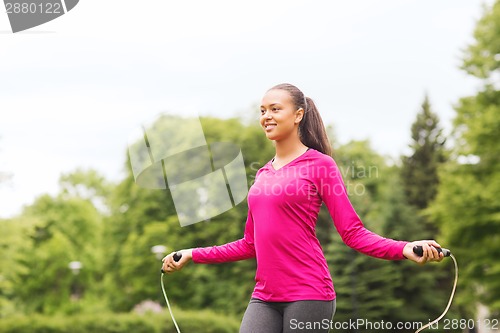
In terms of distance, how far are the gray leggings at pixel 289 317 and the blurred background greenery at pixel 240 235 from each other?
17.0 meters

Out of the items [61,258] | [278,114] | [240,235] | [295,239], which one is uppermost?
[278,114]

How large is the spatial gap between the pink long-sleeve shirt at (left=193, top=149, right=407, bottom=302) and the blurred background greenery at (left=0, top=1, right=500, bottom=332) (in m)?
17.1

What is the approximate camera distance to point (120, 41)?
22.3 metres

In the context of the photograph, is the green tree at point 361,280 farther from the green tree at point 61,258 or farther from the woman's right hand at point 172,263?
the woman's right hand at point 172,263

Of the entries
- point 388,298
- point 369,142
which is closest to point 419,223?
point 388,298

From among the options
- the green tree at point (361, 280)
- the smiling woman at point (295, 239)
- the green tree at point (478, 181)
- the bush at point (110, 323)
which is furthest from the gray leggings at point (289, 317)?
the green tree at point (361, 280)

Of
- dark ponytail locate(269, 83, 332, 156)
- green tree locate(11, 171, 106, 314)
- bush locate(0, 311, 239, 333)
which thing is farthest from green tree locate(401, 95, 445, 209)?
dark ponytail locate(269, 83, 332, 156)

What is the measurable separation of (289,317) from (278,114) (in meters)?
0.98

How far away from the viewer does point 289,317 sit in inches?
127

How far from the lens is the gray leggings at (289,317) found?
10.5ft

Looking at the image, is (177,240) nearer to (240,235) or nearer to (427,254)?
(240,235)

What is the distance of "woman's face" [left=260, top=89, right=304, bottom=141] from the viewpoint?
3.46 meters

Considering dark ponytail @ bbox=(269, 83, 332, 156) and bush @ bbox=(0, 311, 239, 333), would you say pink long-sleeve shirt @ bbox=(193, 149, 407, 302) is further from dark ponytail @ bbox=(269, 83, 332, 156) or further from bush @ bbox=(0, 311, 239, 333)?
bush @ bbox=(0, 311, 239, 333)

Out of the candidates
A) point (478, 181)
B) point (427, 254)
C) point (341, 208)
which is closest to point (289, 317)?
point (341, 208)
